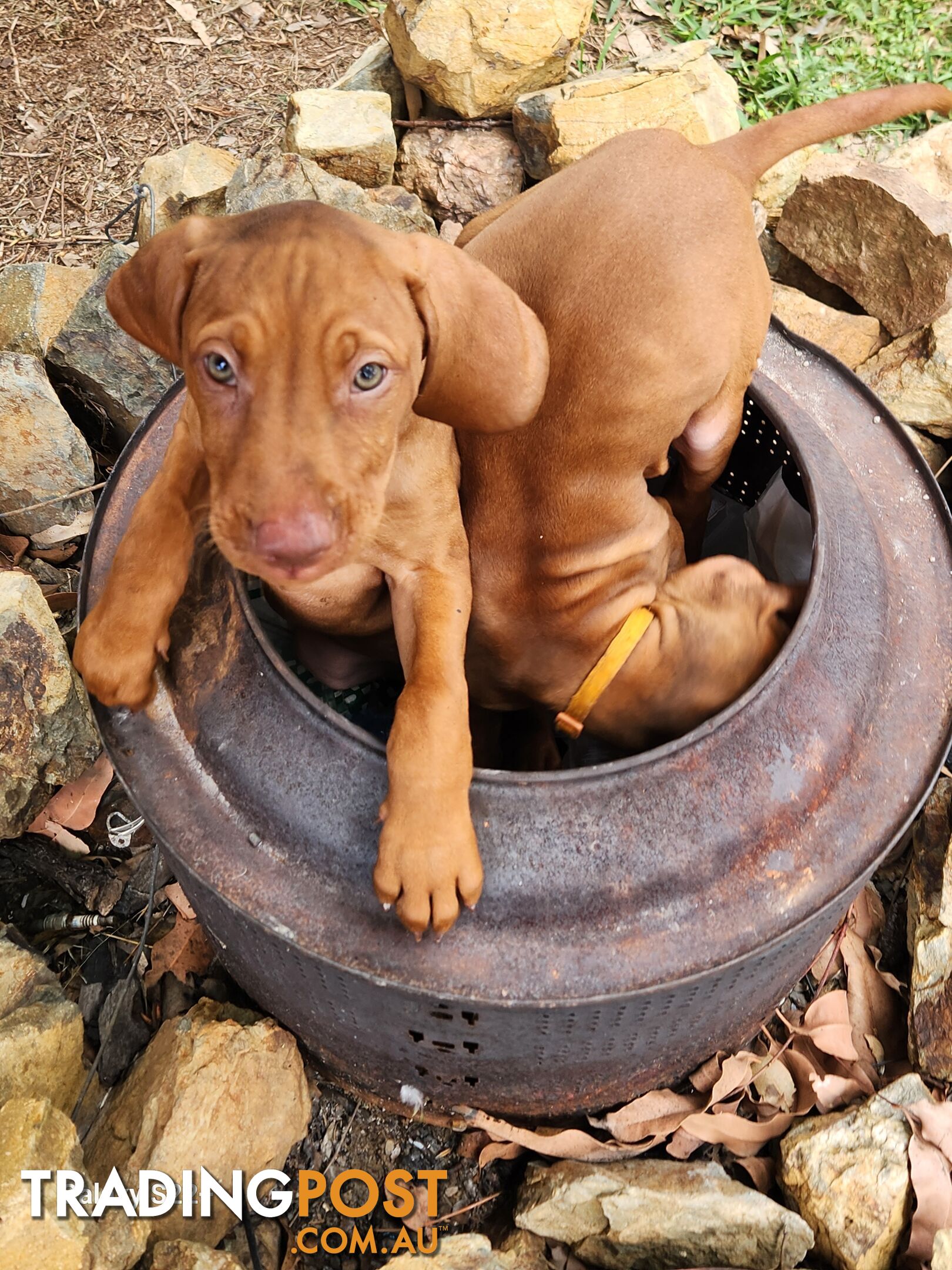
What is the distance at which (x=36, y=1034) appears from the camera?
7.88 feet

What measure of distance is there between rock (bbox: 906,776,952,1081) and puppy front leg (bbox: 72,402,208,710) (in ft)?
6.80

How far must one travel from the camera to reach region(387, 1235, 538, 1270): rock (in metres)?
2.22

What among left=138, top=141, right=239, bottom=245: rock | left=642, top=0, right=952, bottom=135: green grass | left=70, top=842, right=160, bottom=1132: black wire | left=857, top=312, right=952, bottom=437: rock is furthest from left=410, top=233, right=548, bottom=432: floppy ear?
left=642, top=0, right=952, bottom=135: green grass

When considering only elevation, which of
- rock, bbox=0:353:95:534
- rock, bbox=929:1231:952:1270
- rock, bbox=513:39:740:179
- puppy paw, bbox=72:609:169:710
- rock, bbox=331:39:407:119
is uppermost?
rock, bbox=513:39:740:179

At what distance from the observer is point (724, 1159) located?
267cm

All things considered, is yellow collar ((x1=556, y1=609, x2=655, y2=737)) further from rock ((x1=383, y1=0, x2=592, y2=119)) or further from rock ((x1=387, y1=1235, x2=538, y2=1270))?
rock ((x1=383, y1=0, x2=592, y2=119))

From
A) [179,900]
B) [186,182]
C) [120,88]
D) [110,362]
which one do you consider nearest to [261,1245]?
[179,900]

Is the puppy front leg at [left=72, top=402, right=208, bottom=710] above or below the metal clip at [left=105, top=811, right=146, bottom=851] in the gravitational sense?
above

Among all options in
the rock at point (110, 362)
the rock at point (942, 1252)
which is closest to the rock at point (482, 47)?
the rock at point (110, 362)

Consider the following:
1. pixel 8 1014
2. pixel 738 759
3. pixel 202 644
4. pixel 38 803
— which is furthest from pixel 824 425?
pixel 8 1014

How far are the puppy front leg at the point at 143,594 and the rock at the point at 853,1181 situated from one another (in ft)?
6.07

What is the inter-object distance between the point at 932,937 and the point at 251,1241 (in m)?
1.83

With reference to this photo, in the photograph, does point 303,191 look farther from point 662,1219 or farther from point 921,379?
point 662,1219

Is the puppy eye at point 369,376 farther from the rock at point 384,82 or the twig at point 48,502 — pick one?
the rock at point 384,82
